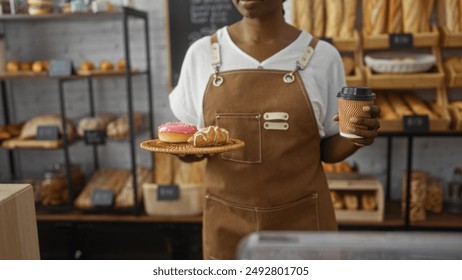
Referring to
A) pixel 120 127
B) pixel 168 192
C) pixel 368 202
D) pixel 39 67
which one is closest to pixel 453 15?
pixel 368 202

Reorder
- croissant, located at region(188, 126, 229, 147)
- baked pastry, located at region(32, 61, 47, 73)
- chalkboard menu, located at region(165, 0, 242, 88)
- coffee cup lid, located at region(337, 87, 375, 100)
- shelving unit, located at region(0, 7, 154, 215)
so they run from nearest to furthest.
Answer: coffee cup lid, located at region(337, 87, 375, 100) → croissant, located at region(188, 126, 229, 147) → shelving unit, located at region(0, 7, 154, 215) → baked pastry, located at region(32, 61, 47, 73) → chalkboard menu, located at region(165, 0, 242, 88)

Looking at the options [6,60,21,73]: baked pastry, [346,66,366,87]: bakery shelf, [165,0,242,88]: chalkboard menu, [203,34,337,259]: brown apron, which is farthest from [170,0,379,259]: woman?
[6,60,21,73]: baked pastry

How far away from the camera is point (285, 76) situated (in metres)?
1.27

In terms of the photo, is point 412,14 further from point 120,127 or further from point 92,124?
point 92,124

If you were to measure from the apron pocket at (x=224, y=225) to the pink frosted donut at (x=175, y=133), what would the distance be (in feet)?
0.83

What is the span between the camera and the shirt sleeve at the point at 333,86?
129cm

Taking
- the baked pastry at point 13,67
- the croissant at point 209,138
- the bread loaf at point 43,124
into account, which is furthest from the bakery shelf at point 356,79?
the baked pastry at point 13,67

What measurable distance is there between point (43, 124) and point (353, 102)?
7.34 feet

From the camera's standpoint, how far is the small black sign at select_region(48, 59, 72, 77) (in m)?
2.47

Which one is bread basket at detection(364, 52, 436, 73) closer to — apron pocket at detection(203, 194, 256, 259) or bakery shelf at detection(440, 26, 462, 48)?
bakery shelf at detection(440, 26, 462, 48)

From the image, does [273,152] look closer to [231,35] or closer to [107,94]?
[231,35]
